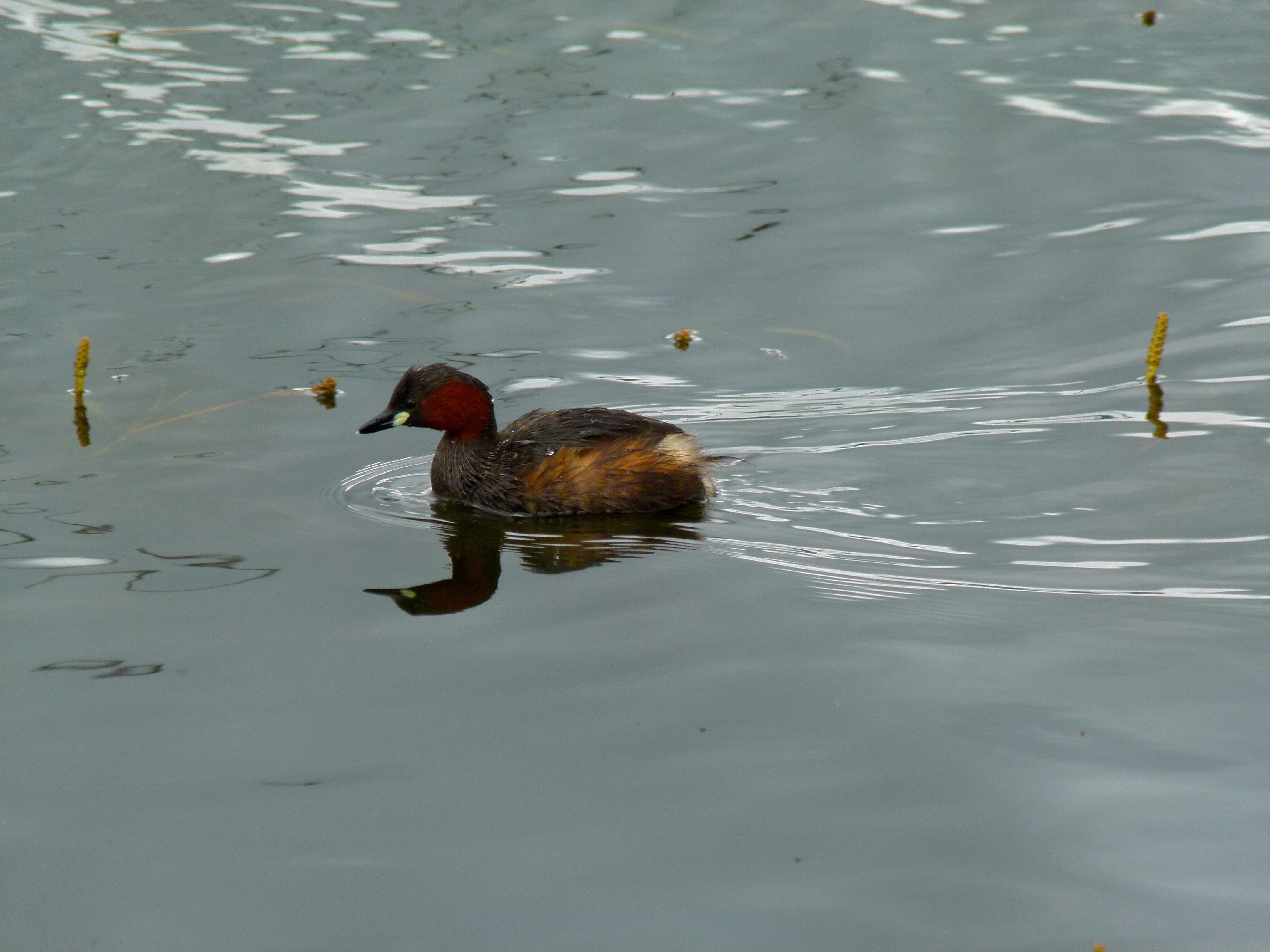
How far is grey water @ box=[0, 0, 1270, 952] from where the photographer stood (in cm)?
410

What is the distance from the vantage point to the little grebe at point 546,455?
24.1ft

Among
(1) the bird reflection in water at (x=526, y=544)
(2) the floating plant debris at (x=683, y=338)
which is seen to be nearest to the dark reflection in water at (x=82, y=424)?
(1) the bird reflection in water at (x=526, y=544)

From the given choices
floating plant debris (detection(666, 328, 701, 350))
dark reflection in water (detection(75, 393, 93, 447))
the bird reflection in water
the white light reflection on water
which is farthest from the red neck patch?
the white light reflection on water

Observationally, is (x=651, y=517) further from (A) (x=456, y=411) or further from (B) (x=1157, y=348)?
(B) (x=1157, y=348)

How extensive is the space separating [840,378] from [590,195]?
155 inches

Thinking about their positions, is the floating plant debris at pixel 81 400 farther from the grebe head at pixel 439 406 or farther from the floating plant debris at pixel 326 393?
the grebe head at pixel 439 406

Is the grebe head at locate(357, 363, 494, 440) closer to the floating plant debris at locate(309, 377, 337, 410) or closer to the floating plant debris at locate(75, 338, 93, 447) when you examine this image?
the floating plant debris at locate(309, 377, 337, 410)

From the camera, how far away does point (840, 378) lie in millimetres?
8898

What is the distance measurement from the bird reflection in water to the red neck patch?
40cm

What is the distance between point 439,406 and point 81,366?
201cm

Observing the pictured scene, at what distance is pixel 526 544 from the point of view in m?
6.96

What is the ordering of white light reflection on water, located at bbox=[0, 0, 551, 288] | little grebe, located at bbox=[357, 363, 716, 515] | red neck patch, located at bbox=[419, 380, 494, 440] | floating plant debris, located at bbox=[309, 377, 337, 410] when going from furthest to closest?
white light reflection on water, located at bbox=[0, 0, 551, 288] → floating plant debris, located at bbox=[309, 377, 337, 410] → red neck patch, located at bbox=[419, 380, 494, 440] → little grebe, located at bbox=[357, 363, 716, 515]

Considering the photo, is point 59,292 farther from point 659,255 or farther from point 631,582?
point 631,582

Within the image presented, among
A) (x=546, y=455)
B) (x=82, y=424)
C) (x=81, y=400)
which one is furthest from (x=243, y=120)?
(x=546, y=455)
